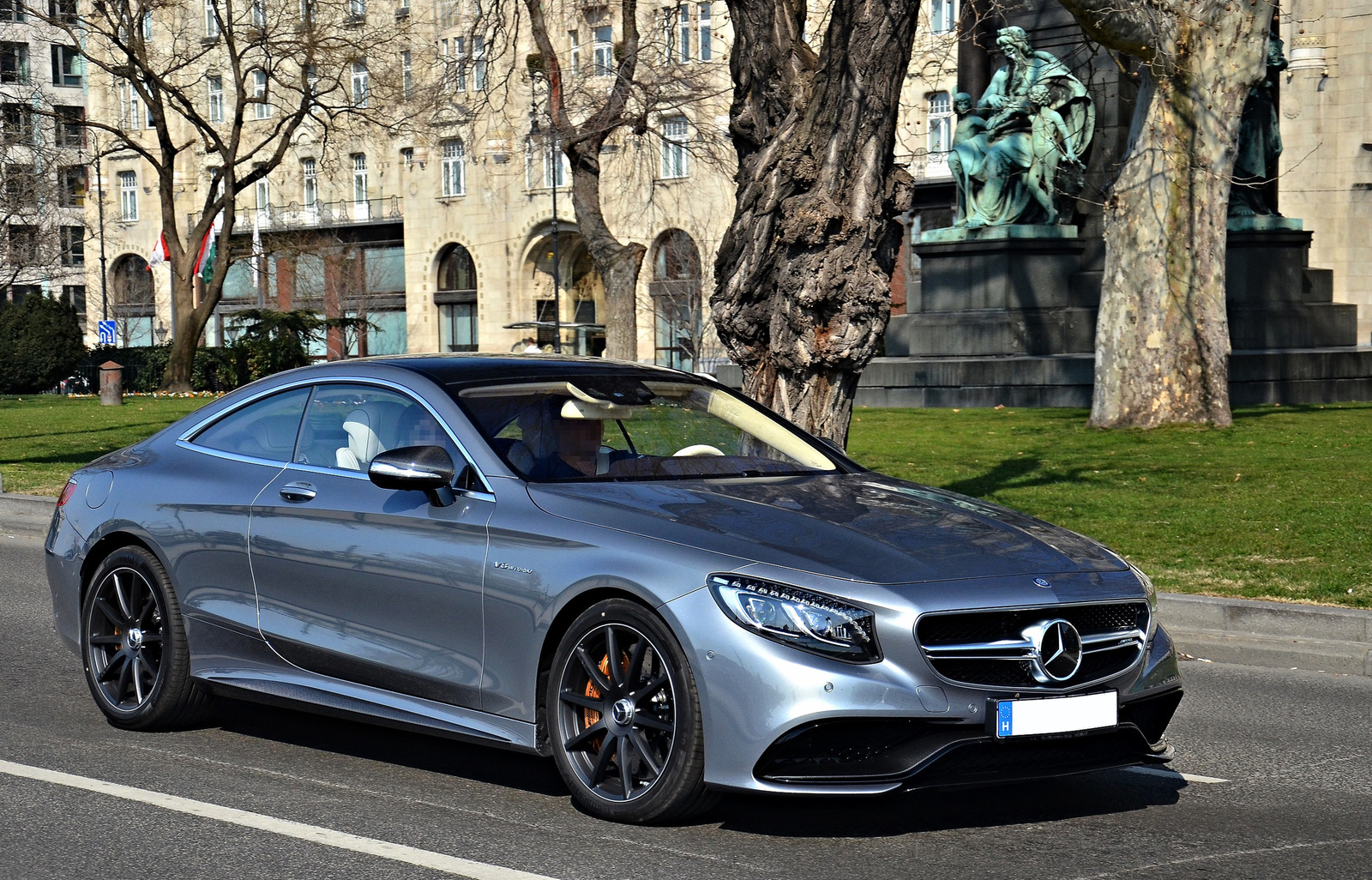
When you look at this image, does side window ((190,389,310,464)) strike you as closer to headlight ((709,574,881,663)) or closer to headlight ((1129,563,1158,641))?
headlight ((709,574,881,663))

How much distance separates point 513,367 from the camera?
6.54 m

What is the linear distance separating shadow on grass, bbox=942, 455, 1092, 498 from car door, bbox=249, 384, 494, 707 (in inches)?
340

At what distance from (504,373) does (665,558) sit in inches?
60.7

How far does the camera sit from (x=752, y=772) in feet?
16.2

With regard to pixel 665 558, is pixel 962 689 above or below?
below

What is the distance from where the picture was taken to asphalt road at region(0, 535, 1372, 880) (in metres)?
4.96

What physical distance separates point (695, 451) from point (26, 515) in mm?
11377

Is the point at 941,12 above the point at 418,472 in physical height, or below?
above

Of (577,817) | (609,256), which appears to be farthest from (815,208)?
(609,256)

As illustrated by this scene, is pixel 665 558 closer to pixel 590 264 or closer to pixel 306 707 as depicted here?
pixel 306 707

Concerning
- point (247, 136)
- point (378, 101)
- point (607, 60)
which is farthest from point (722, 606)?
point (247, 136)

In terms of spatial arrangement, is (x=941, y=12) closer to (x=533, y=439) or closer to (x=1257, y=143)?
(x=1257, y=143)

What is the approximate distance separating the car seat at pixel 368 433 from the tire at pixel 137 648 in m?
1.02

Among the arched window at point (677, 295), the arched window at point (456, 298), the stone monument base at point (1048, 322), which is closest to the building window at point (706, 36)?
the arched window at point (677, 295)
